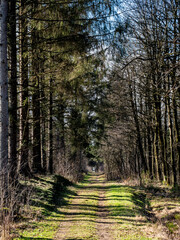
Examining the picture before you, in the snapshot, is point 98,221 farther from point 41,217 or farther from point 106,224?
point 41,217

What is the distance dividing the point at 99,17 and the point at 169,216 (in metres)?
7.27

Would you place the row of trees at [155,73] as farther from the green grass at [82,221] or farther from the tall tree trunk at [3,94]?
the green grass at [82,221]

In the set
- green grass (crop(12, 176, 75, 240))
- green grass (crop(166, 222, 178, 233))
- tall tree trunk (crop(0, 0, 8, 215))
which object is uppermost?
tall tree trunk (crop(0, 0, 8, 215))

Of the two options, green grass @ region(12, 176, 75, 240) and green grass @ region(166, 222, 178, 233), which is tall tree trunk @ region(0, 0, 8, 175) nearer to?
green grass @ region(12, 176, 75, 240)

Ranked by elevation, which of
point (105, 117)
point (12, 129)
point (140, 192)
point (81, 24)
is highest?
point (81, 24)

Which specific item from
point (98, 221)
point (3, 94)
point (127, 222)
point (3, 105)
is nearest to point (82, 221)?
point (98, 221)

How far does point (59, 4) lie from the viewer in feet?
25.4

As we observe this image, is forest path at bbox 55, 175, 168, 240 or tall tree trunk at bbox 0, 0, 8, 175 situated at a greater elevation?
tall tree trunk at bbox 0, 0, 8, 175

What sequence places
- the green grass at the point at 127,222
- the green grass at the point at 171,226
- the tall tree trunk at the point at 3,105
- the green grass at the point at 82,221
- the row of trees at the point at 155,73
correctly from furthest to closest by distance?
the row of trees at the point at 155,73
the green grass at the point at 171,226
the tall tree trunk at the point at 3,105
the green grass at the point at 127,222
the green grass at the point at 82,221

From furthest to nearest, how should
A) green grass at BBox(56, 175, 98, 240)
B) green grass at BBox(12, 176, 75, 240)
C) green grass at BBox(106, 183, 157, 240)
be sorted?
green grass at BBox(106, 183, 157, 240) → green grass at BBox(56, 175, 98, 240) → green grass at BBox(12, 176, 75, 240)

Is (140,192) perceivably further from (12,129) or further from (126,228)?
(12,129)

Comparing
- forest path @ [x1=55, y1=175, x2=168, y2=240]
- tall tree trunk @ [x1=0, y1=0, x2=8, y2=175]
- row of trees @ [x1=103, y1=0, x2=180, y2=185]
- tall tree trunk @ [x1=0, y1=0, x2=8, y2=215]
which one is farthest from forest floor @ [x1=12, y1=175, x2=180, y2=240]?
row of trees @ [x1=103, y1=0, x2=180, y2=185]

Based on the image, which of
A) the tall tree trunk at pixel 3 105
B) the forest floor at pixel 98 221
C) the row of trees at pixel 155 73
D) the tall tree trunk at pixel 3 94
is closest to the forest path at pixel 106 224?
the forest floor at pixel 98 221

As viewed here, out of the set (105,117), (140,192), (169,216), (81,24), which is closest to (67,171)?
(105,117)
